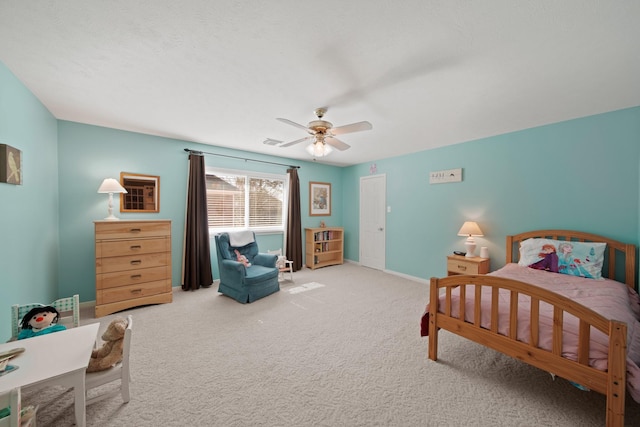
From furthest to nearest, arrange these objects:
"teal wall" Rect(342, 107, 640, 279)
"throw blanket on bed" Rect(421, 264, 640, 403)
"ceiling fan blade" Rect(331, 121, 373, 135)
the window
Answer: the window, "teal wall" Rect(342, 107, 640, 279), "ceiling fan blade" Rect(331, 121, 373, 135), "throw blanket on bed" Rect(421, 264, 640, 403)

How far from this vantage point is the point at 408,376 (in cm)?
199

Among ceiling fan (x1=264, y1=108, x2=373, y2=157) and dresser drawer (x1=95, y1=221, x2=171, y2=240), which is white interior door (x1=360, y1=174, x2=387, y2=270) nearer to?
ceiling fan (x1=264, y1=108, x2=373, y2=157)

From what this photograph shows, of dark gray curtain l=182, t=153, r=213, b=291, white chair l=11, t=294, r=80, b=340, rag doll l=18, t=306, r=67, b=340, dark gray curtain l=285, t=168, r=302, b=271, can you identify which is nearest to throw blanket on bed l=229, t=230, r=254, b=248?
dark gray curtain l=182, t=153, r=213, b=291

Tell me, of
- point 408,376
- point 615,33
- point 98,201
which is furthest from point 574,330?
point 98,201

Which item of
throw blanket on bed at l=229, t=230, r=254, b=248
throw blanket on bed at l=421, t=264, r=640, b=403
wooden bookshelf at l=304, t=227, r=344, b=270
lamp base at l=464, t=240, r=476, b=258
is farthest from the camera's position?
wooden bookshelf at l=304, t=227, r=344, b=270

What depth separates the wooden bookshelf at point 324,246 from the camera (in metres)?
5.49

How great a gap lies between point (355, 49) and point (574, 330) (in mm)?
2353

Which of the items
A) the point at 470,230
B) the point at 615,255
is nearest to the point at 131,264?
the point at 470,230

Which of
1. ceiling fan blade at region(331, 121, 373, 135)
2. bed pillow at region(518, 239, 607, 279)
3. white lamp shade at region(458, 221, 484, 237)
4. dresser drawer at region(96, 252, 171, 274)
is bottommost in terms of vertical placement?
dresser drawer at region(96, 252, 171, 274)

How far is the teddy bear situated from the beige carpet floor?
0.29 metres

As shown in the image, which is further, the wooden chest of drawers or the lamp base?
the lamp base

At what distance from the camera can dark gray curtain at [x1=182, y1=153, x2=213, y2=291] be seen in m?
4.01

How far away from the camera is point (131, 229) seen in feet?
10.4

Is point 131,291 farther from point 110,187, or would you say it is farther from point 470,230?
point 470,230
